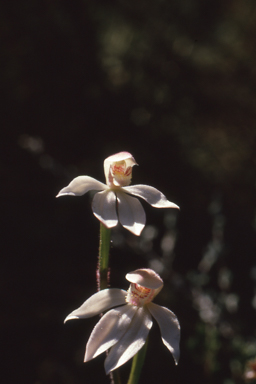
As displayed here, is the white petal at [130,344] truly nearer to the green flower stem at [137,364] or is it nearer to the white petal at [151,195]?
the green flower stem at [137,364]

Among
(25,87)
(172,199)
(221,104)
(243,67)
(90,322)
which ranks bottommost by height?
(90,322)

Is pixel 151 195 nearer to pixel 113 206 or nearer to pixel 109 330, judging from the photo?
pixel 113 206

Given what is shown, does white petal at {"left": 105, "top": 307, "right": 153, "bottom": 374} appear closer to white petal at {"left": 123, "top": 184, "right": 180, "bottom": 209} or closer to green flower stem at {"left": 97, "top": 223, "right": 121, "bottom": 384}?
green flower stem at {"left": 97, "top": 223, "right": 121, "bottom": 384}

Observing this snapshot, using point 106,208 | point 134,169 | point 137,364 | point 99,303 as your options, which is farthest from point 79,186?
point 134,169

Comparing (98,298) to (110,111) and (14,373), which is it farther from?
(110,111)

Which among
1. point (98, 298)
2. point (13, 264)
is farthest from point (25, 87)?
point (98, 298)

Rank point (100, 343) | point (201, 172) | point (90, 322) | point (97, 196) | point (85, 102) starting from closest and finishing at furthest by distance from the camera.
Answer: point (100, 343) < point (97, 196) < point (90, 322) < point (85, 102) < point (201, 172)
